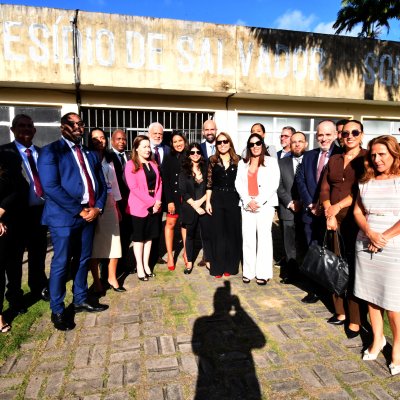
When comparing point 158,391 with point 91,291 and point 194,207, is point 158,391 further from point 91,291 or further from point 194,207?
point 194,207

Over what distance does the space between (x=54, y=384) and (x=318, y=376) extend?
2031 millimetres

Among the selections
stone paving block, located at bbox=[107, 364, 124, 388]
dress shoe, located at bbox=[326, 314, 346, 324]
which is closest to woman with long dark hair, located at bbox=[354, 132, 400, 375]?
dress shoe, located at bbox=[326, 314, 346, 324]

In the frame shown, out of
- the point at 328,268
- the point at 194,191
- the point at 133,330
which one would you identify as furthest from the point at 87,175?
the point at 328,268

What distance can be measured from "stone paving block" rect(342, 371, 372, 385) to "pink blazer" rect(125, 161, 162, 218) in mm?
2969

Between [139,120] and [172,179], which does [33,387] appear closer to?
[172,179]

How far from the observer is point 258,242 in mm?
4469

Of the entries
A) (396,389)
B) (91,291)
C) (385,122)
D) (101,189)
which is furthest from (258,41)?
(396,389)

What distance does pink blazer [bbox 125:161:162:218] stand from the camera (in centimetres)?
445

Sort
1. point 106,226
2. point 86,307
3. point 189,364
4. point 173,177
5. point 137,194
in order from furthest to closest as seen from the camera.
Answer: point 173,177
point 137,194
point 106,226
point 86,307
point 189,364

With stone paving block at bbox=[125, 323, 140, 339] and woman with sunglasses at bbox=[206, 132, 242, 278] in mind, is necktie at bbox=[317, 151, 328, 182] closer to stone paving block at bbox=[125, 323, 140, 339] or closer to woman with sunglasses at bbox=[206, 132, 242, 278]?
woman with sunglasses at bbox=[206, 132, 242, 278]

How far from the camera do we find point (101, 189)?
368 cm

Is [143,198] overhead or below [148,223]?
overhead

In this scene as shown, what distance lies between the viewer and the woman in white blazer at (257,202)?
4.36m

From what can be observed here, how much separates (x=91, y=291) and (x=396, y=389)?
132 inches
